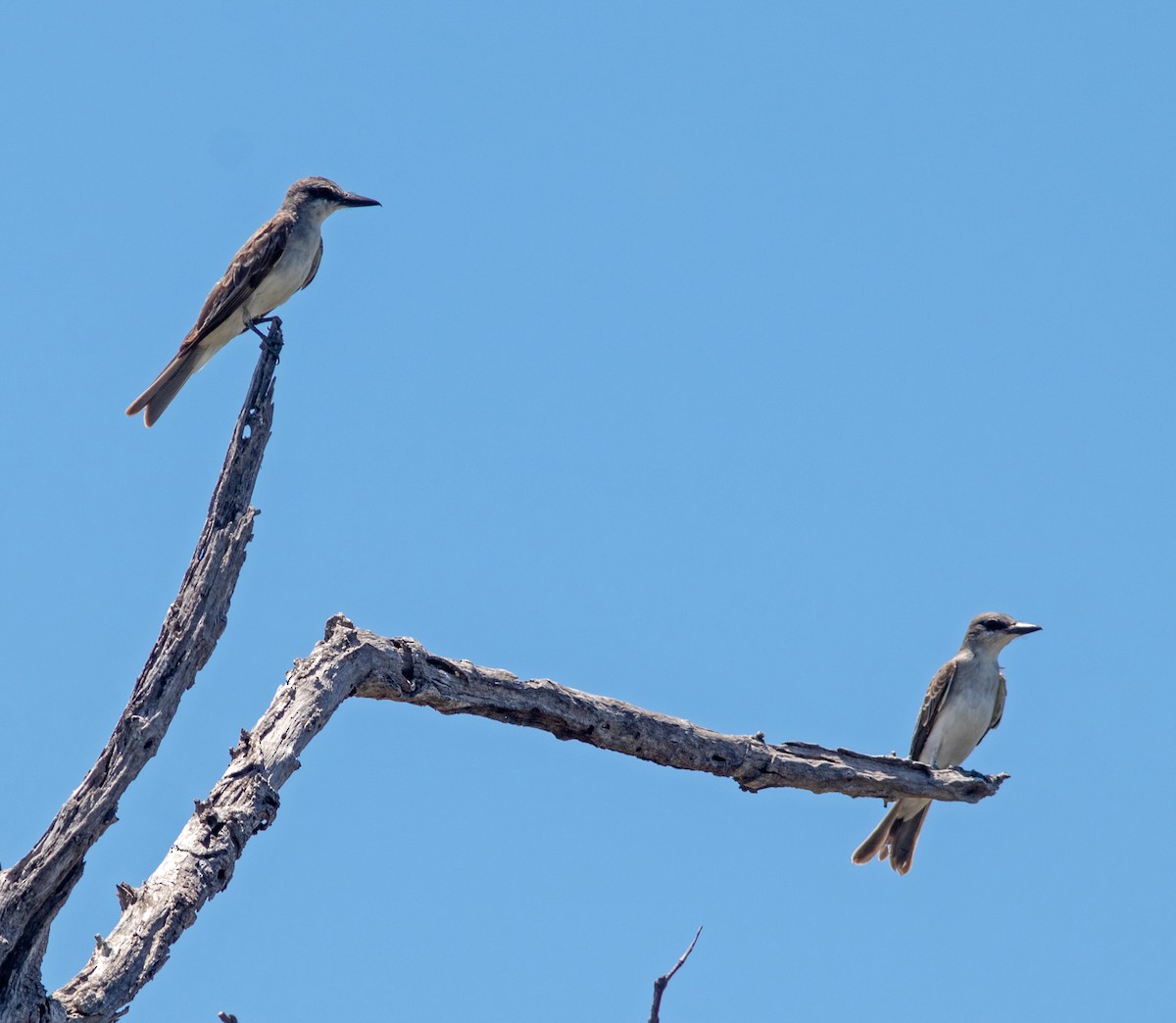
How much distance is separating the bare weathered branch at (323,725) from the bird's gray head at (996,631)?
10.9ft

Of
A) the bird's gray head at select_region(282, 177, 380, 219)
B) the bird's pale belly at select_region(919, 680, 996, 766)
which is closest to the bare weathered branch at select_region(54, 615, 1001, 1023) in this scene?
the bird's pale belly at select_region(919, 680, 996, 766)

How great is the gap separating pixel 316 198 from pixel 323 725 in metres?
6.20

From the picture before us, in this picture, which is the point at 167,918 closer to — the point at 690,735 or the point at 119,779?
the point at 119,779

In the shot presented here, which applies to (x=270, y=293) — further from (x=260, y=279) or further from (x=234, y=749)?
(x=234, y=749)

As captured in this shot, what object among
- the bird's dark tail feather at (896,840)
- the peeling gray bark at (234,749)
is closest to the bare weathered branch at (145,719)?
the peeling gray bark at (234,749)

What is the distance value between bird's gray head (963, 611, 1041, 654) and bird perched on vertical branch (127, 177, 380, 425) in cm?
556

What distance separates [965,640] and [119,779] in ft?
25.8

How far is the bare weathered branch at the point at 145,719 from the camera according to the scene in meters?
4.93

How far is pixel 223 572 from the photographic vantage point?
570cm

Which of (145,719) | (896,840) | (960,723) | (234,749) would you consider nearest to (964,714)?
(960,723)

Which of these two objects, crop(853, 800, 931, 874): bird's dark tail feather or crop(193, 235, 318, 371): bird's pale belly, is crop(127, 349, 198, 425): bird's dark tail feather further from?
crop(853, 800, 931, 874): bird's dark tail feather

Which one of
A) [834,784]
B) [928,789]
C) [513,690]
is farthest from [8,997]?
[928,789]

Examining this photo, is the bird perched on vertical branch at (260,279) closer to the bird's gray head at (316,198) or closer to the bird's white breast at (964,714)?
the bird's gray head at (316,198)

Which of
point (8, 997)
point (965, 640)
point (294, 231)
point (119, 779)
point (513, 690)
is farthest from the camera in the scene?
point (965, 640)
